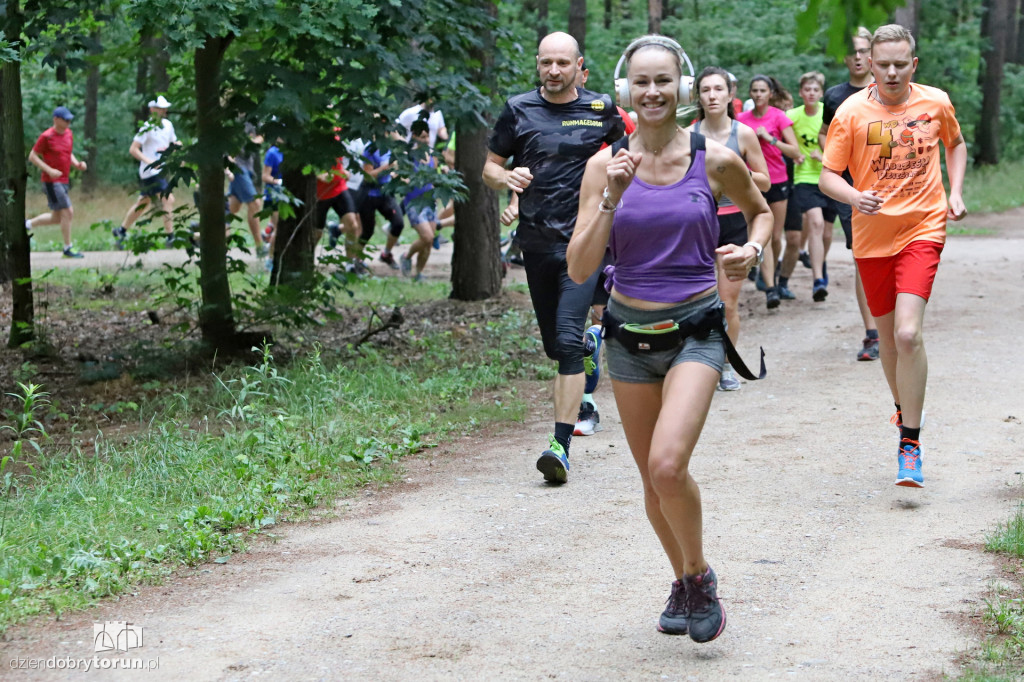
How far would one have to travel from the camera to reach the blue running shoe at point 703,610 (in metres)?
4.16

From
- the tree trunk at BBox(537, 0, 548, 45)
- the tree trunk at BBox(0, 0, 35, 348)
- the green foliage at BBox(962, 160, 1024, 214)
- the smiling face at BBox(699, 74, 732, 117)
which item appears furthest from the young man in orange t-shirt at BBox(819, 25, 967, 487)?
the tree trunk at BBox(537, 0, 548, 45)

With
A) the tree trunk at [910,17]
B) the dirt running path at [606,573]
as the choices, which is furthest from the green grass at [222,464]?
the tree trunk at [910,17]

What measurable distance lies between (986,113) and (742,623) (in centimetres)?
3040

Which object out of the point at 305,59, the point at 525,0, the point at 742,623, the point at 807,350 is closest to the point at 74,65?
the point at 305,59

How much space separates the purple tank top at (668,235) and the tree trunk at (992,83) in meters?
29.3

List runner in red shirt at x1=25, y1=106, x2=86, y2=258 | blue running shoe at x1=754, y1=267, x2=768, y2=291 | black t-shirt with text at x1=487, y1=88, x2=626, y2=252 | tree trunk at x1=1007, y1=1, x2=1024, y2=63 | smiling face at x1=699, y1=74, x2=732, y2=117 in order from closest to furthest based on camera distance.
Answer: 1. black t-shirt with text at x1=487, y1=88, x2=626, y2=252
2. smiling face at x1=699, y1=74, x2=732, y2=117
3. blue running shoe at x1=754, y1=267, x2=768, y2=291
4. runner in red shirt at x1=25, y1=106, x2=86, y2=258
5. tree trunk at x1=1007, y1=1, x2=1024, y2=63

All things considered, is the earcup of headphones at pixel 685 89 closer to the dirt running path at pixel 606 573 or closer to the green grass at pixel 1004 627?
the dirt running path at pixel 606 573

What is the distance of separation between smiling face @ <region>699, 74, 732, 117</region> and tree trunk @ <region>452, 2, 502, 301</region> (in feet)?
16.0

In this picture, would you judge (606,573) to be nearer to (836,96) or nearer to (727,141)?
(727,141)

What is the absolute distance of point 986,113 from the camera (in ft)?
104

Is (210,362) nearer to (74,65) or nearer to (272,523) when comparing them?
(74,65)

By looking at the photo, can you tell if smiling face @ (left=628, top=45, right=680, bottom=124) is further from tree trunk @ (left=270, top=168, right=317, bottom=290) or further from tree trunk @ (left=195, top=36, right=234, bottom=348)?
tree trunk @ (left=270, top=168, right=317, bottom=290)

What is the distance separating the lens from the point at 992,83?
3158 centimetres

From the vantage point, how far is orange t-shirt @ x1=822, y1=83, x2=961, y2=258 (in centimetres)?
629
